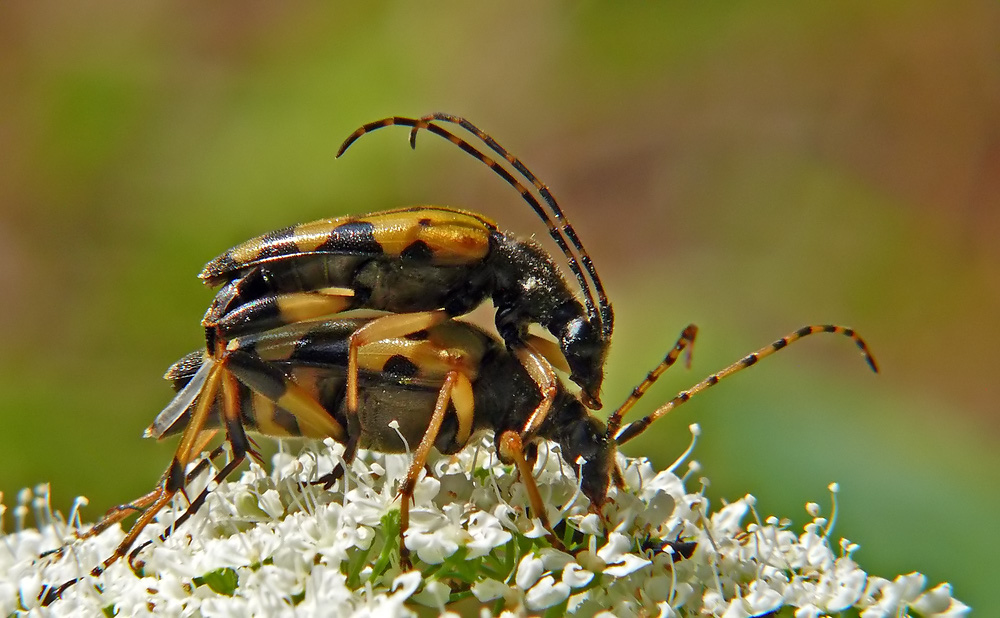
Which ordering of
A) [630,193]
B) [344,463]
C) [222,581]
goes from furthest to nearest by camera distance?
1. [630,193]
2. [344,463]
3. [222,581]

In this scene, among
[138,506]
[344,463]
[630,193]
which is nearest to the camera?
[344,463]

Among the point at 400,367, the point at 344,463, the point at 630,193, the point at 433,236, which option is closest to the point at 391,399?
the point at 400,367

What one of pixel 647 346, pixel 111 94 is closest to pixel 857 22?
pixel 647 346

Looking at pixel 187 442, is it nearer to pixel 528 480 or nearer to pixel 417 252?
pixel 417 252

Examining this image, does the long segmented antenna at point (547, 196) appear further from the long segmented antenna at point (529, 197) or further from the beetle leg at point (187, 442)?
the beetle leg at point (187, 442)

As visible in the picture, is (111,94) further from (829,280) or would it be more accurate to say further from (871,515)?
(871,515)

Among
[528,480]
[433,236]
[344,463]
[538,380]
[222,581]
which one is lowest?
[222,581]

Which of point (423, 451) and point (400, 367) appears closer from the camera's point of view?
point (423, 451)

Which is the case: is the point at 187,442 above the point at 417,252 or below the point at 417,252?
below
